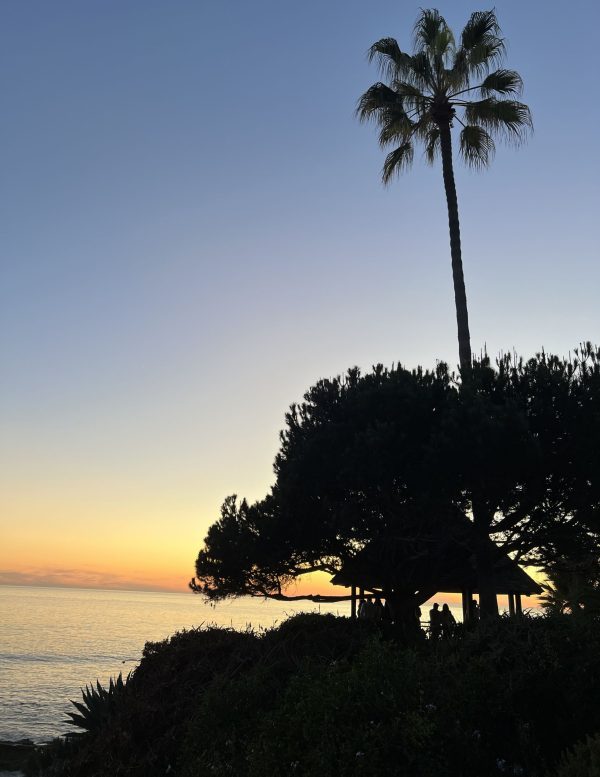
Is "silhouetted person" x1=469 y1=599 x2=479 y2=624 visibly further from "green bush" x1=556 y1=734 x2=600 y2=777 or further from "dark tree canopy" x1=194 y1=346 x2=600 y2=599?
"green bush" x1=556 y1=734 x2=600 y2=777

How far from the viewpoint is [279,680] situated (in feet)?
35.8

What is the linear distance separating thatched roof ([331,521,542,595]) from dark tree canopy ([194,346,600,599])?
0.40 meters

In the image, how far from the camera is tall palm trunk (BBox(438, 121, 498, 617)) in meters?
20.3

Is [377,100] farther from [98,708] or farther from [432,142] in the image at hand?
[98,708]

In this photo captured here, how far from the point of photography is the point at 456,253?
2495cm

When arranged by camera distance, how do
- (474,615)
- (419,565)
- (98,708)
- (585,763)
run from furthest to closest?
(419,565) < (474,615) < (98,708) < (585,763)

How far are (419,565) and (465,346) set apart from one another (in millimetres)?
7009

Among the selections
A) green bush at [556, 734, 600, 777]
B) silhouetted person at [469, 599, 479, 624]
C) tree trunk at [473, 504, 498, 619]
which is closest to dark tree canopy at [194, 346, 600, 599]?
tree trunk at [473, 504, 498, 619]

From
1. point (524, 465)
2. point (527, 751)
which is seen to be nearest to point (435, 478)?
point (524, 465)

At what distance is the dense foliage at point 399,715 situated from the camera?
7.59 meters

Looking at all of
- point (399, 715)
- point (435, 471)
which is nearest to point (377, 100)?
point (435, 471)

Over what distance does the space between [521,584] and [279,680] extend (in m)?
18.6

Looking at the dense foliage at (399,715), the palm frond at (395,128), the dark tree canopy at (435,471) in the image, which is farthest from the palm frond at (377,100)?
the dense foliage at (399,715)

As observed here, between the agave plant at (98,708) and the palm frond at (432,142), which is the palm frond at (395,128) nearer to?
the palm frond at (432,142)
